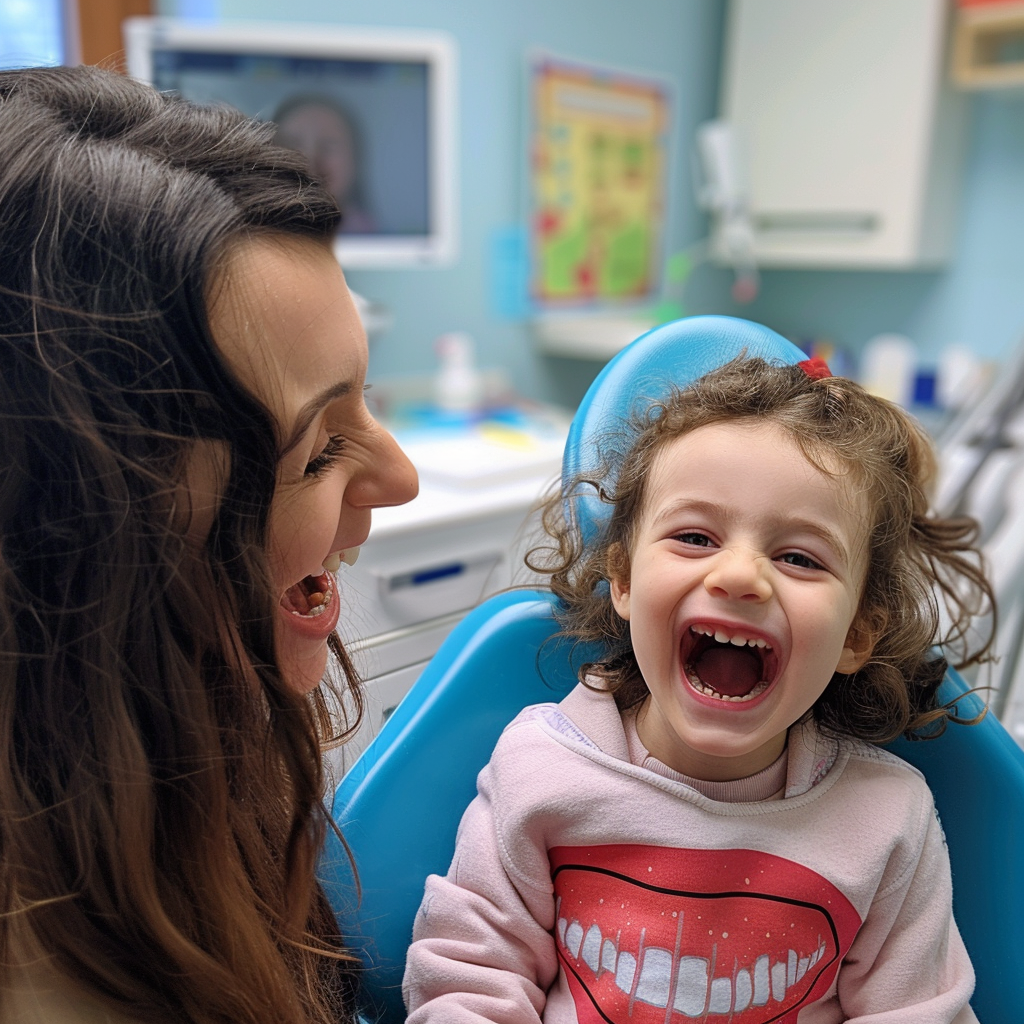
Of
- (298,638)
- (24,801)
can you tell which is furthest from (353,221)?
(24,801)

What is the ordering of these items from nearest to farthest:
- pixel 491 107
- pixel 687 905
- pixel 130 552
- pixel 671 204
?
1. pixel 130 552
2. pixel 687 905
3. pixel 491 107
4. pixel 671 204

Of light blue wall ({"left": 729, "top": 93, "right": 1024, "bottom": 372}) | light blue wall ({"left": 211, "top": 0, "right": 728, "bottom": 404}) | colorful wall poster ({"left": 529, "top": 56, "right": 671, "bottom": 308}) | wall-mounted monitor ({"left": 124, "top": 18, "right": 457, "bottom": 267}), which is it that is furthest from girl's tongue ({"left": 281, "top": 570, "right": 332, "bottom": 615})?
light blue wall ({"left": 729, "top": 93, "right": 1024, "bottom": 372})

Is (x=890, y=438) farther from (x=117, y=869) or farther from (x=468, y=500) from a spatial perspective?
(x=468, y=500)

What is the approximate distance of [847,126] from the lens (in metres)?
2.33

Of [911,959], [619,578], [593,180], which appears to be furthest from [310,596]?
[593,180]

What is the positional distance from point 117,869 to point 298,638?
18 cm

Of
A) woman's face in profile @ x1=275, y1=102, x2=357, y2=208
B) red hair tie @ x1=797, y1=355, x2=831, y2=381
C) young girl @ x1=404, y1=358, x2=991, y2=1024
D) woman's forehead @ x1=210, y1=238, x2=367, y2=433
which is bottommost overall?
young girl @ x1=404, y1=358, x2=991, y2=1024

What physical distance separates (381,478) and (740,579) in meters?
0.24

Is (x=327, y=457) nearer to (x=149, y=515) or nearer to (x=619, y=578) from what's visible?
(x=149, y=515)

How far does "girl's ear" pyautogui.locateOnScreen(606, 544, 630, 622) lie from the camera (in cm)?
76

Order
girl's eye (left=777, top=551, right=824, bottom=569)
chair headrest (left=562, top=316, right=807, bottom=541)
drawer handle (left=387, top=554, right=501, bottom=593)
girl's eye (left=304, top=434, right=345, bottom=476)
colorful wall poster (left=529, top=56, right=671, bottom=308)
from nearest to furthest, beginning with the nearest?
1. girl's eye (left=304, top=434, right=345, bottom=476)
2. girl's eye (left=777, top=551, right=824, bottom=569)
3. chair headrest (left=562, top=316, right=807, bottom=541)
4. drawer handle (left=387, top=554, right=501, bottom=593)
5. colorful wall poster (left=529, top=56, right=671, bottom=308)

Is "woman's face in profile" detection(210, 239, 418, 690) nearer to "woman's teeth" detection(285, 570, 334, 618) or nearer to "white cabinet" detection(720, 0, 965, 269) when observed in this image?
"woman's teeth" detection(285, 570, 334, 618)

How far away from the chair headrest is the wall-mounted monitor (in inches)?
34.1

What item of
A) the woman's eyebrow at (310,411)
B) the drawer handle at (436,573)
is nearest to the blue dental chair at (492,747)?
the woman's eyebrow at (310,411)
